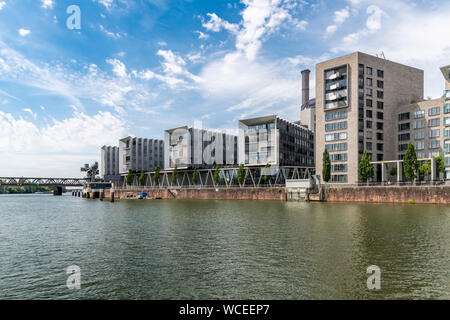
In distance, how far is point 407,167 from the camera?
101438 millimetres

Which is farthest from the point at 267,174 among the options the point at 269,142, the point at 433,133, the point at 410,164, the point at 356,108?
the point at 433,133

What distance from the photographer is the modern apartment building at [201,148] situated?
6678 inches

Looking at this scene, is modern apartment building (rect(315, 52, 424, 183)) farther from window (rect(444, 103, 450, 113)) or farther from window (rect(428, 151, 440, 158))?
window (rect(444, 103, 450, 113))

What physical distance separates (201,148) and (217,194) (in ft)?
124

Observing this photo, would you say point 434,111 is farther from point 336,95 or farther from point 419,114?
point 336,95

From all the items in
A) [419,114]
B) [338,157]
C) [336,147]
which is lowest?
[338,157]

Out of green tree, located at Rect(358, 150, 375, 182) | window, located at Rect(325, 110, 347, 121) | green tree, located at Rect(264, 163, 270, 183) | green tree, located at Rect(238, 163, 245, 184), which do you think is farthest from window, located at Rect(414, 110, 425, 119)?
green tree, located at Rect(238, 163, 245, 184)

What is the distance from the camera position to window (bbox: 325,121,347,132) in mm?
122969

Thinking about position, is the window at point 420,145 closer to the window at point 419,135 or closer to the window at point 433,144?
the window at point 419,135

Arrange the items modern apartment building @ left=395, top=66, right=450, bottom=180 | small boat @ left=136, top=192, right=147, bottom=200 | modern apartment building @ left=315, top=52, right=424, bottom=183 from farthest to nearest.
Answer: small boat @ left=136, top=192, right=147, bottom=200, modern apartment building @ left=315, top=52, right=424, bottom=183, modern apartment building @ left=395, top=66, right=450, bottom=180

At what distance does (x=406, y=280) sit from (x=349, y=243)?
1228 centimetres

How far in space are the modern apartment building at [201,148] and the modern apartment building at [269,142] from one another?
22327mm

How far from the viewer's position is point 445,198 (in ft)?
277

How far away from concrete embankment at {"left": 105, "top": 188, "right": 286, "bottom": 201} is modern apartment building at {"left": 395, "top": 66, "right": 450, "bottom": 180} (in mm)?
49560
